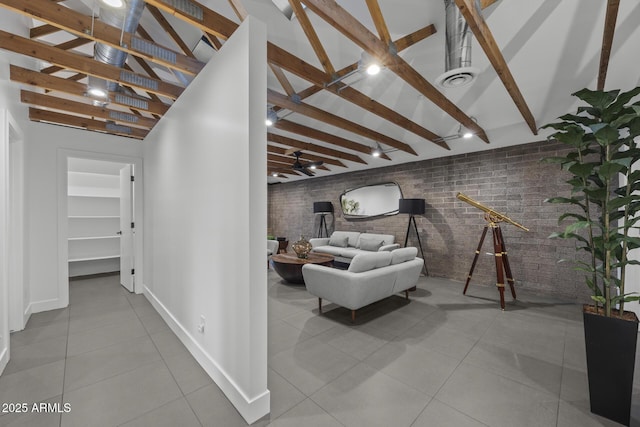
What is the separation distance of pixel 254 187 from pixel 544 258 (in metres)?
4.75

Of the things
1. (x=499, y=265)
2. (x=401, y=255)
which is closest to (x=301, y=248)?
(x=401, y=255)

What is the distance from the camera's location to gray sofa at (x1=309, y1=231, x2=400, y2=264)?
225 inches

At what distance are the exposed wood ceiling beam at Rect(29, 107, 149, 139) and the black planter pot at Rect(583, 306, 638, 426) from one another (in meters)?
5.48

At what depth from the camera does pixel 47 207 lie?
3486mm

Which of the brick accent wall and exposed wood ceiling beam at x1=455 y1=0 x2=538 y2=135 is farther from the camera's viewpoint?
the brick accent wall

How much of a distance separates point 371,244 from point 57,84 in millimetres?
5446

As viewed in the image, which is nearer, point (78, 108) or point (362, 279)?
point (362, 279)

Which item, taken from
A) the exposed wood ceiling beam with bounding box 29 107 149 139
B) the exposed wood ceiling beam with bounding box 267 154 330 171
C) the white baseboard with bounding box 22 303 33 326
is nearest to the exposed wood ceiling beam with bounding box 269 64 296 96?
the exposed wood ceiling beam with bounding box 29 107 149 139

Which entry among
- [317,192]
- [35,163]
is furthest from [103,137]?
[317,192]

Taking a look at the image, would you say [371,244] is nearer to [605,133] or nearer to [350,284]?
[350,284]

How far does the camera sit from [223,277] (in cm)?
186

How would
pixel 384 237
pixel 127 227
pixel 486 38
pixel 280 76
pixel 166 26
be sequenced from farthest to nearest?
1. pixel 384 237
2. pixel 127 227
3. pixel 280 76
4. pixel 166 26
5. pixel 486 38

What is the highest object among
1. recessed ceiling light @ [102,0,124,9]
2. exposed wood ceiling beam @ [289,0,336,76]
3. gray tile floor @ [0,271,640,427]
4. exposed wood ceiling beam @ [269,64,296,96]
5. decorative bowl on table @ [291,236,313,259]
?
exposed wood ceiling beam @ [269,64,296,96]

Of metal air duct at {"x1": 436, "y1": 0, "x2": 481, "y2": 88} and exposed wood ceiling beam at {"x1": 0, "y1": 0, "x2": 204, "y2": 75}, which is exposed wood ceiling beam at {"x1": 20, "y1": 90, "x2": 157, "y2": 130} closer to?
exposed wood ceiling beam at {"x1": 0, "y1": 0, "x2": 204, "y2": 75}
